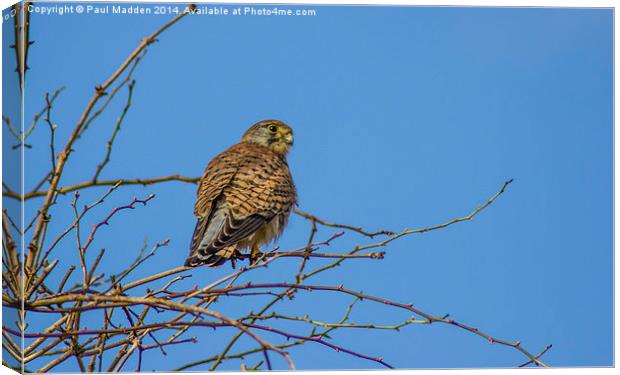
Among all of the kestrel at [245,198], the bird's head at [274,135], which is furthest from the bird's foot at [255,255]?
the bird's head at [274,135]

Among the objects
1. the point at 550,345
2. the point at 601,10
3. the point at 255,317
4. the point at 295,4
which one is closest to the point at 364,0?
Result: the point at 295,4

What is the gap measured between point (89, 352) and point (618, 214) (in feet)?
8.06

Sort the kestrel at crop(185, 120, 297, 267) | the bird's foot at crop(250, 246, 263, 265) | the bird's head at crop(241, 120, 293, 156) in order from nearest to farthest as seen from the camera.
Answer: the kestrel at crop(185, 120, 297, 267) < the bird's foot at crop(250, 246, 263, 265) < the bird's head at crop(241, 120, 293, 156)

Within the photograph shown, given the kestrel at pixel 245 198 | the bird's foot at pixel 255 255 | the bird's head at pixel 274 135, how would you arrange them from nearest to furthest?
the kestrel at pixel 245 198 < the bird's foot at pixel 255 255 < the bird's head at pixel 274 135

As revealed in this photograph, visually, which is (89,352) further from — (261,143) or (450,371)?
(261,143)

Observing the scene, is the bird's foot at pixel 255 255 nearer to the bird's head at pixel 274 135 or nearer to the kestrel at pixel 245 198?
the kestrel at pixel 245 198

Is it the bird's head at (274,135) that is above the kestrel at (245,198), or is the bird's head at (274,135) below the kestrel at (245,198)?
above

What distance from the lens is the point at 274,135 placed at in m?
4.66

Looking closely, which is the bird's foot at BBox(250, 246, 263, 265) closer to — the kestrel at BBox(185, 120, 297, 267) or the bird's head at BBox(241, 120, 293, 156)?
the kestrel at BBox(185, 120, 297, 267)

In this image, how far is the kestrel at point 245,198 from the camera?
3.64 m

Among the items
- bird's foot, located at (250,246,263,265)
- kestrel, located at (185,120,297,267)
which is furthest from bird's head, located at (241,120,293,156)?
bird's foot, located at (250,246,263,265)

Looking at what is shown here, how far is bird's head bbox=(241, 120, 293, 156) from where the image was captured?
462 centimetres

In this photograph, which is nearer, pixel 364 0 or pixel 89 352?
pixel 89 352

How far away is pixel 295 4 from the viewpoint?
3605 mm
